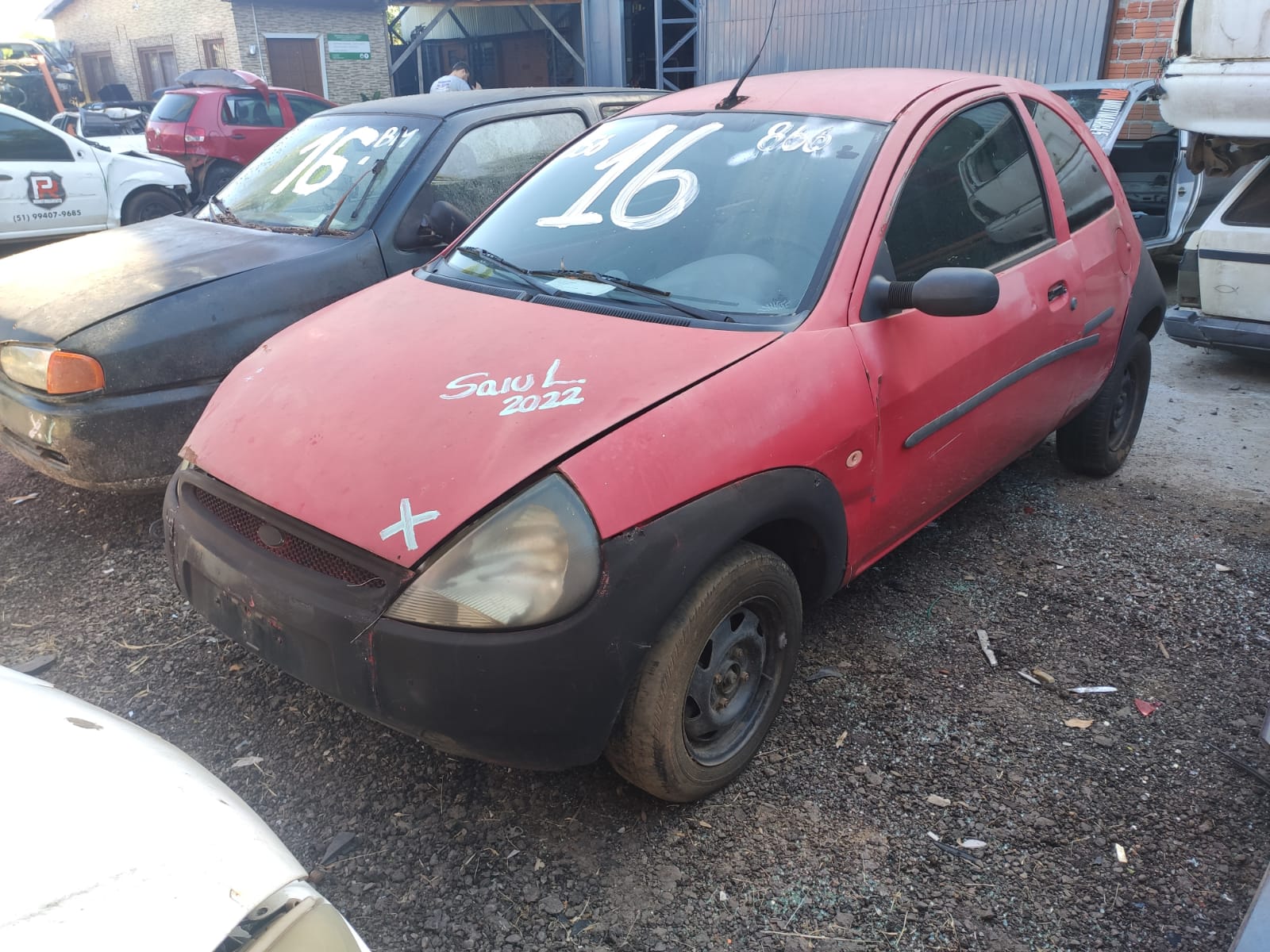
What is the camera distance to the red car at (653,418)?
2002mm

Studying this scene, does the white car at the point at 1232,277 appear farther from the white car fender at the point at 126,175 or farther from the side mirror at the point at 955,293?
the white car fender at the point at 126,175

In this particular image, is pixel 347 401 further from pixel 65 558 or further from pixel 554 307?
pixel 65 558

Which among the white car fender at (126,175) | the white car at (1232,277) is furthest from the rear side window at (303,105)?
the white car at (1232,277)

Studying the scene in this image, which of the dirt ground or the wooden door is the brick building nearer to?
the wooden door

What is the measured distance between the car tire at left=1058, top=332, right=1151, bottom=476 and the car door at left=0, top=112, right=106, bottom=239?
942cm

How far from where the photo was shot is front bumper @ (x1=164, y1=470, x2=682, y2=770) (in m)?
1.95

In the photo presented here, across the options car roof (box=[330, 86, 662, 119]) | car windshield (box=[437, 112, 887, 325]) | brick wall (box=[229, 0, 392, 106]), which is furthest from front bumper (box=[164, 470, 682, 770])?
brick wall (box=[229, 0, 392, 106])

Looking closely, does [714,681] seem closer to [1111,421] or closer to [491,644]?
[491,644]

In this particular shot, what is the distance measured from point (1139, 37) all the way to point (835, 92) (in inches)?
359

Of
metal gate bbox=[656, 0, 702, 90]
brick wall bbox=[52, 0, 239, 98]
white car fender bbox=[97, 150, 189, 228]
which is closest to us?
white car fender bbox=[97, 150, 189, 228]

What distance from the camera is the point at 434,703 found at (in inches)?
78.5

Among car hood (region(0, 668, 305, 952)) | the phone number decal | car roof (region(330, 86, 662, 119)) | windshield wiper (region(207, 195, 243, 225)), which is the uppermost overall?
car roof (region(330, 86, 662, 119))

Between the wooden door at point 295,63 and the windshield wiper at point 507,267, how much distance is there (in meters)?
23.4

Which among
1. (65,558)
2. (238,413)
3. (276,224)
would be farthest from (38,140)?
(238,413)
